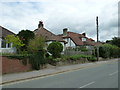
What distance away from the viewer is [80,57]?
3086cm

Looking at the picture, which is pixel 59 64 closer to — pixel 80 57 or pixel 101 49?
pixel 80 57

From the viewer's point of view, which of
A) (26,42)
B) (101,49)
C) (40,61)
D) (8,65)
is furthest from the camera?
(101,49)

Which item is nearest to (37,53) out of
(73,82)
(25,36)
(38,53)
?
(38,53)

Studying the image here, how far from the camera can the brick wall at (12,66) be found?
632 inches

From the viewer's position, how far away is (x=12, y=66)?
55.4ft

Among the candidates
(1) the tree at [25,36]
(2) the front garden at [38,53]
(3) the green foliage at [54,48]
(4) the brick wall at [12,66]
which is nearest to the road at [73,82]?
(4) the brick wall at [12,66]

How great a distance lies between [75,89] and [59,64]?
15602mm

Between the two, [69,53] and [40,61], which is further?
[69,53]

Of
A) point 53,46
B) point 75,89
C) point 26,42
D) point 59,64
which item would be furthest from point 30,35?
point 75,89

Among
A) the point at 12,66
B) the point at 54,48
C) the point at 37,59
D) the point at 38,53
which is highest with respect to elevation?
the point at 54,48

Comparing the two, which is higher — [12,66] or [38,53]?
[38,53]

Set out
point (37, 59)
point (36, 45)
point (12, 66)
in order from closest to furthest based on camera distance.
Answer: point (12, 66), point (37, 59), point (36, 45)

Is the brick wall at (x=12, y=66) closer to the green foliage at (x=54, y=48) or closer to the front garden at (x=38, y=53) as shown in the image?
the front garden at (x=38, y=53)

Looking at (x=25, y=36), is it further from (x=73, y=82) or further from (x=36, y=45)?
(x=73, y=82)
